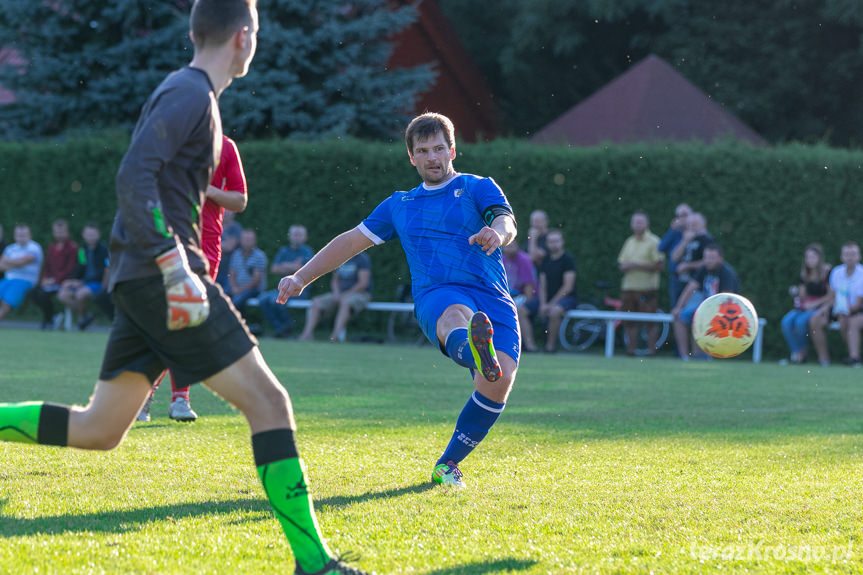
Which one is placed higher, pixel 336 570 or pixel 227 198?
pixel 227 198

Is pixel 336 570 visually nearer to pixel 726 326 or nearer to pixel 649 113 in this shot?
pixel 726 326

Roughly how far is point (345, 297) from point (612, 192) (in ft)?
17.4

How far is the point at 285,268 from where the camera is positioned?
19562 millimetres

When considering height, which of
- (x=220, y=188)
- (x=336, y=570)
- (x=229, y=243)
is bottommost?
(x=336, y=570)

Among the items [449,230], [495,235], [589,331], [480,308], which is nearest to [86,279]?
[589,331]

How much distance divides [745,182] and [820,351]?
377cm

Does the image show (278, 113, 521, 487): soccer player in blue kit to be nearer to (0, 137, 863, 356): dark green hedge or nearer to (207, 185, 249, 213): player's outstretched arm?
(207, 185, 249, 213): player's outstretched arm

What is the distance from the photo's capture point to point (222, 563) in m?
3.77

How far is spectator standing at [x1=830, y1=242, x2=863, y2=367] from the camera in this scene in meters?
16.8

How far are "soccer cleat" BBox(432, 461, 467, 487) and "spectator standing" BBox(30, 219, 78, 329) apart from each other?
16.5 meters

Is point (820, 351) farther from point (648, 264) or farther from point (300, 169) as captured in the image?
Answer: point (300, 169)

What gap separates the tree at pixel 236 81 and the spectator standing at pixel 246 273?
448 centimetres

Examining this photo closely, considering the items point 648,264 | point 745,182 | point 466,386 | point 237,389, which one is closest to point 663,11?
point 745,182

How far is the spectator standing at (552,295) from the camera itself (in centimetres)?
1805
